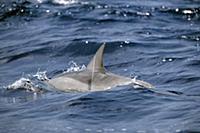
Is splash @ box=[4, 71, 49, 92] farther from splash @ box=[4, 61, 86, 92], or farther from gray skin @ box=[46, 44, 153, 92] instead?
gray skin @ box=[46, 44, 153, 92]

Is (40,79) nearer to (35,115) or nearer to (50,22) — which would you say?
(35,115)

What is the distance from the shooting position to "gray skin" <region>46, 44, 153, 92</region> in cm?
1238

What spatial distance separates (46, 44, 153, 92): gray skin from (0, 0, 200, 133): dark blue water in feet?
0.92

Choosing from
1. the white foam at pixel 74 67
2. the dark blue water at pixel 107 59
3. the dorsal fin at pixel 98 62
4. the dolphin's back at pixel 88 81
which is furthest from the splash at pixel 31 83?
the dorsal fin at pixel 98 62

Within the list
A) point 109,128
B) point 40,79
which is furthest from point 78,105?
point 40,79

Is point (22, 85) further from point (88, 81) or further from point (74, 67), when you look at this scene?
point (74, 67)

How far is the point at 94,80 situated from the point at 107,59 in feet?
12.2

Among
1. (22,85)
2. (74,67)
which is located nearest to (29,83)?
(22,85)

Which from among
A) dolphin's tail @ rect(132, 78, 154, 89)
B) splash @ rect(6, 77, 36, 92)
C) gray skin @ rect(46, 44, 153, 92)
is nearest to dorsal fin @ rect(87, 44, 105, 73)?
gray skin @ rect(46, 44, 153, 92)

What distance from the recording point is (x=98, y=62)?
1257 centimetres

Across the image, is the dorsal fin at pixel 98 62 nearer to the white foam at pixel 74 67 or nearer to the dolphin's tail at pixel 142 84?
the dolphin's tail at pixel 142 84

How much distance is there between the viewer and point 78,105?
439 inches

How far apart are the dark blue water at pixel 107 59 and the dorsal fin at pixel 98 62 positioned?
2.34 feet

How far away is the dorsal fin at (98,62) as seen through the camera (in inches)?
493
